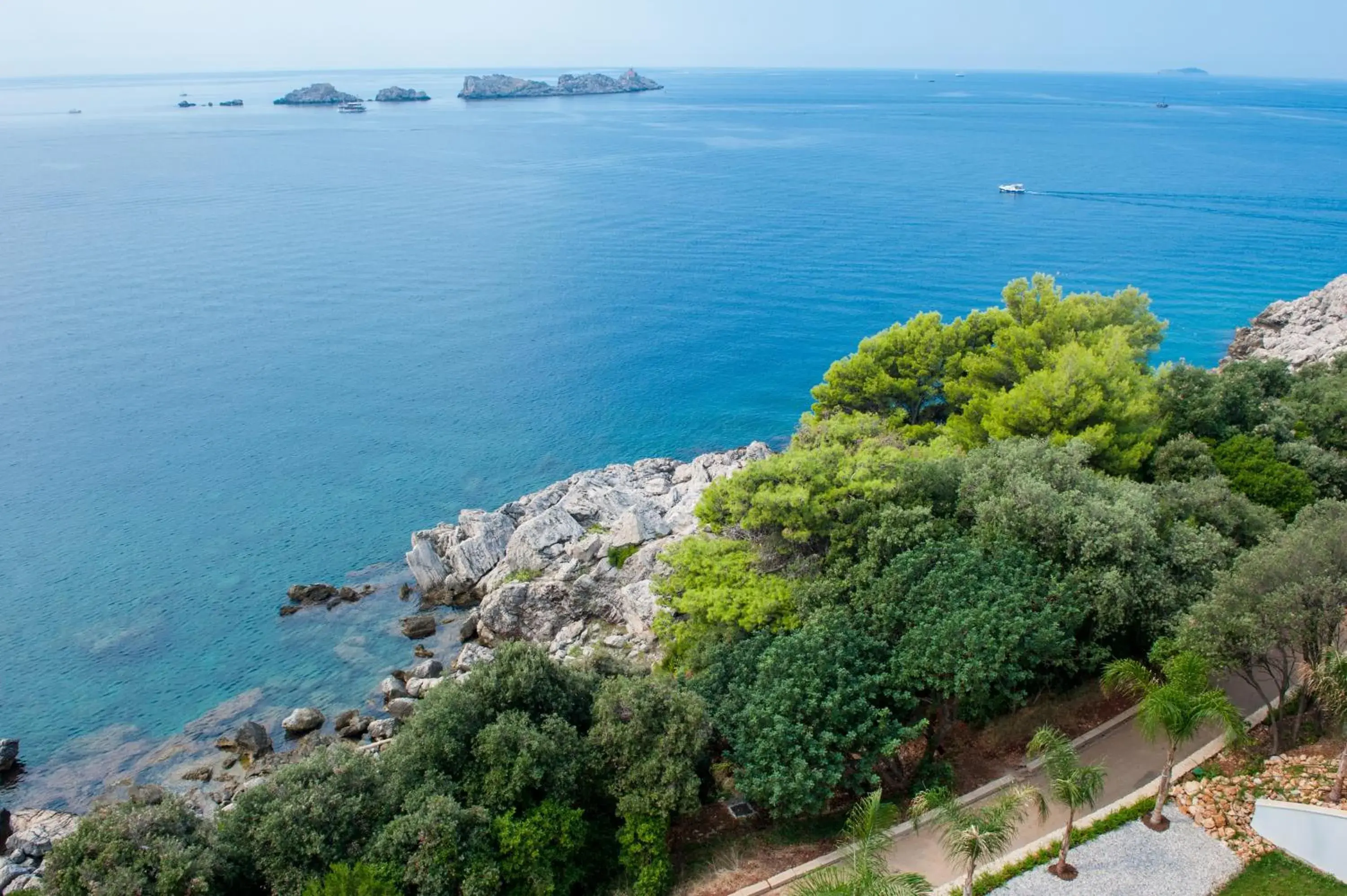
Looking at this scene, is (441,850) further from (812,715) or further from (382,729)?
(382,729)

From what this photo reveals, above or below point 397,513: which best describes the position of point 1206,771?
above

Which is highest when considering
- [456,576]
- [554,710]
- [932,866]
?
[554,710]

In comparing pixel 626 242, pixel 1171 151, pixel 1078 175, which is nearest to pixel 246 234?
Answer: pixel 626 242

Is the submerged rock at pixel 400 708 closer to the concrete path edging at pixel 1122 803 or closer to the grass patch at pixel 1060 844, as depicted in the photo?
the concrete path edging at pixel 1122 803

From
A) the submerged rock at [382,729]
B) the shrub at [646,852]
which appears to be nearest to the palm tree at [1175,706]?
the shrub at [646,852]

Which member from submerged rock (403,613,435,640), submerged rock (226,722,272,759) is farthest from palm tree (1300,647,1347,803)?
submerged rock (226,722,272,759)

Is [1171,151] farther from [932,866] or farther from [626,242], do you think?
[932,866]
